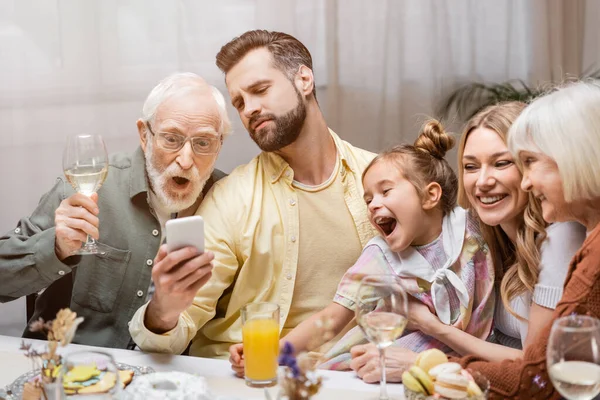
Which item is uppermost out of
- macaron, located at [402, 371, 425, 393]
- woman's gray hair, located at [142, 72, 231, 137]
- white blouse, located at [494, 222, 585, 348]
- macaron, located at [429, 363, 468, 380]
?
woman's gray hair, located at [142, 72, 231, 137]

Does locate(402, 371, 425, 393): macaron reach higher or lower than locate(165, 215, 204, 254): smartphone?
lower

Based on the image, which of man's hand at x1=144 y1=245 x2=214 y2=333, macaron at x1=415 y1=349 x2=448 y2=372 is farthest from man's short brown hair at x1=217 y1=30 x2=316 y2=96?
macaron at x1=415 y1=349 x2=448 y2=372

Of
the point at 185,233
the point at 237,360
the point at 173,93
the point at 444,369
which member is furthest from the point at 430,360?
the point at 173,93

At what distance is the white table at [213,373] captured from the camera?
1.67m

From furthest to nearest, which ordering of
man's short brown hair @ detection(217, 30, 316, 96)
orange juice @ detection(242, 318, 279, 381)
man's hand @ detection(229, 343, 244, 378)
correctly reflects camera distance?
man's short brown hair @ detection(217, 30, 316, 96) < man's hand @ detection(229, 343, 244, 378) < orange juice @ detection(242, 318, 279, 381)

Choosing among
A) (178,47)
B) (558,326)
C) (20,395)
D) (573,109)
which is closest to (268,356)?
(20,395)

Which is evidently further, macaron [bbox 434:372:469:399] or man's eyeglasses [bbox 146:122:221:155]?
man's eyeglasses [bbox 146:122:221:155]

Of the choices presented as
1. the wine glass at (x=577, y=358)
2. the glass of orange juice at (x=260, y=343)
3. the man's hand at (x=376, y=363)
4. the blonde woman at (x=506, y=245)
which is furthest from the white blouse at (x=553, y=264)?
the glass of orange juice at (x=260, y=343)

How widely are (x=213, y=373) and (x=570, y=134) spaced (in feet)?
3.21

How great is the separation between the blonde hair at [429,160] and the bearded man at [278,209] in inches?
11.3

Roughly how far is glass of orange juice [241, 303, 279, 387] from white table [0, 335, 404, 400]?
0.03 m

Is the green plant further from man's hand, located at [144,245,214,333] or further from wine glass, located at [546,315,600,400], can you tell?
wine glass, located at [546,315,600,400]

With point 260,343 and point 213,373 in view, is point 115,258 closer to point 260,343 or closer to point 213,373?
point 213,373

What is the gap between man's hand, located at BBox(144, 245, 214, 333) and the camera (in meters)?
1.81
